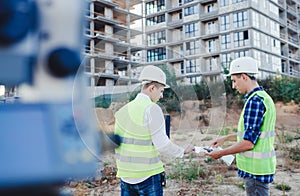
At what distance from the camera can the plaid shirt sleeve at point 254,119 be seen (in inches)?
58.0

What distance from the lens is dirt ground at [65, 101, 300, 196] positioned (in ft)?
4.27

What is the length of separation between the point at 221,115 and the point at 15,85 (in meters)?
1.34

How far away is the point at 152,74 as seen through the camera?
1258 mm

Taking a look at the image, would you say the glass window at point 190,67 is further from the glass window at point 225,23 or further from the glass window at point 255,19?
the glass window at point 255,19

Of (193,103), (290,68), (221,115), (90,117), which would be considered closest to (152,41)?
(193,103)

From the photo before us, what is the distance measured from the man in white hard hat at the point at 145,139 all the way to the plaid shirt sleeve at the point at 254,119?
1.01ft

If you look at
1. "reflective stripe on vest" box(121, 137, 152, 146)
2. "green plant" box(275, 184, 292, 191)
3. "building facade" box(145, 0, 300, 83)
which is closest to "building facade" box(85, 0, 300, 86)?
"reflective stripe on vest" box(121, 137, 152, 146)

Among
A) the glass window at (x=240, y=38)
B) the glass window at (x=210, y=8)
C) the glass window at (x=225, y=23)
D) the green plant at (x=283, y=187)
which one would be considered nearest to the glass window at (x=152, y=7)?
the green plant at (x=283, y=187)

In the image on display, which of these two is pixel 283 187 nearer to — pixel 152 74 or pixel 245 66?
pixel 245 66

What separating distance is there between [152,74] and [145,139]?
11.6 inches

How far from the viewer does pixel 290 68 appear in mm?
25781

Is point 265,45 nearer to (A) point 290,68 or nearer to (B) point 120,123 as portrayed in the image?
(A) point 290,68

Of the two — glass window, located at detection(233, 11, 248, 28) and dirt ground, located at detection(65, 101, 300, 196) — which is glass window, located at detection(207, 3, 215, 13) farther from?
dirt ground, located at detection(65, 101, 300, 196)

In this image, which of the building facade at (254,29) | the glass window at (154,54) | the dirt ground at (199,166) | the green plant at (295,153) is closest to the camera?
the glass window at (154,54)
